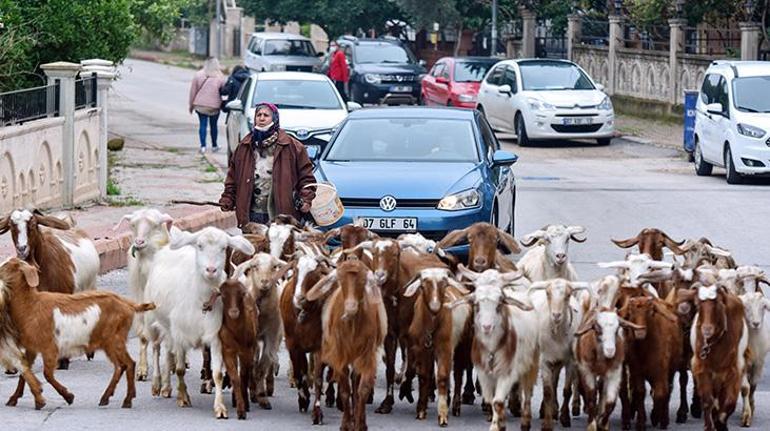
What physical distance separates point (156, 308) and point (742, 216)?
40.8 feet

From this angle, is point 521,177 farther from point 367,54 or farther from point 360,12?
point 360,12

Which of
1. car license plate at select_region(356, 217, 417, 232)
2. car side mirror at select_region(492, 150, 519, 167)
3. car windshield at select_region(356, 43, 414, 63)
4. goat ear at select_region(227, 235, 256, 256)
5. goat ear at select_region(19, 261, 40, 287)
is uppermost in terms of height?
car windshield at select_region(356, 43, 414, 63)

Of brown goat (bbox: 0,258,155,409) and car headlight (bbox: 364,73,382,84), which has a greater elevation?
car headlight (bbox: 364,73,382,84)

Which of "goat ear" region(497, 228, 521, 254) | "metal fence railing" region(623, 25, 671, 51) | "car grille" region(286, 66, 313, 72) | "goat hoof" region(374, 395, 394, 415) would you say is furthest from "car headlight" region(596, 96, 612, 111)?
"goat hoof" region(374, 395, 394, 415)

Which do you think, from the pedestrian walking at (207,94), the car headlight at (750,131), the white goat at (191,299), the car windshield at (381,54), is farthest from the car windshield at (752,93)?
the car windshield at (381,54)

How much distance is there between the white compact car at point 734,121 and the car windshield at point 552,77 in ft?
19.8

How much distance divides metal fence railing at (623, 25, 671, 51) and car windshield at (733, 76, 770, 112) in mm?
14844

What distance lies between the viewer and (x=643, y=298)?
37.3ft

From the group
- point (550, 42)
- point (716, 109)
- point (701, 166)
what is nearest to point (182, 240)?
point (716, 109)

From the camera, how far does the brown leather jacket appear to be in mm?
14484

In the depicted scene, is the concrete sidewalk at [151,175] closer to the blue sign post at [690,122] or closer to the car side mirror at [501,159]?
the car side mirror at [501,159]

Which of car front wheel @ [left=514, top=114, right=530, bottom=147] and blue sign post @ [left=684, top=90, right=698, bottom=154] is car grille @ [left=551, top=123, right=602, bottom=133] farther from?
blue sign post @ [left=684, top=90, right=698, bottom=154]

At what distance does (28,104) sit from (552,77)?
16701mm

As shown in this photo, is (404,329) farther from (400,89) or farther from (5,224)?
(400,89)
